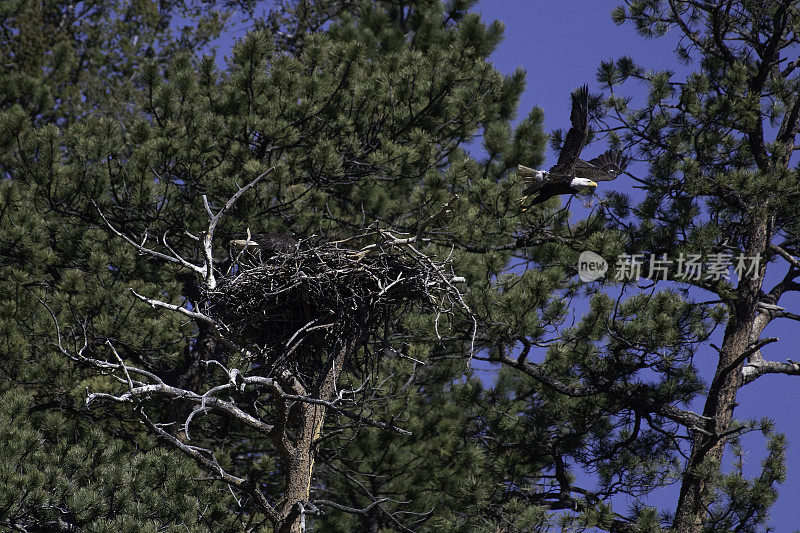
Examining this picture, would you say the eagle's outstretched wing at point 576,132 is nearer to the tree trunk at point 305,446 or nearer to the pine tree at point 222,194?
the pine tree at point 222,194

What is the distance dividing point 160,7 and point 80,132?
36.2 ft

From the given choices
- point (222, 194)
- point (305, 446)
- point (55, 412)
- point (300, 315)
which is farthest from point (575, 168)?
point (55, 412)

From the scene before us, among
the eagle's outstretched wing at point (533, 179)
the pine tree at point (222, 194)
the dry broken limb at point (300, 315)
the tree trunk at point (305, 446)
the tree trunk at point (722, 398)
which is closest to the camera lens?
the dry broken limb at point (300, 315)

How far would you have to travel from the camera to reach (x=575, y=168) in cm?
718

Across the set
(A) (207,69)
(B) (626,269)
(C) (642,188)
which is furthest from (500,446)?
(A) (207,69)

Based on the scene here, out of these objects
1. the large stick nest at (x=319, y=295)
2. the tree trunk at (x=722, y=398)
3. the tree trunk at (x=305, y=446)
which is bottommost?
the tree trunk at (x=305, y=446)

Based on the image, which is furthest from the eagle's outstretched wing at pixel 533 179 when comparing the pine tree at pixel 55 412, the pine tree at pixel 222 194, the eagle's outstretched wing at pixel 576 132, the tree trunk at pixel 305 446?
the pine tree at pixel 55 412

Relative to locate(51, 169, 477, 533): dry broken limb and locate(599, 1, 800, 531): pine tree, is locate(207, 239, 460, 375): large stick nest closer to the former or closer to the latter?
locate(51, 169, 477, 533): dry broken limb

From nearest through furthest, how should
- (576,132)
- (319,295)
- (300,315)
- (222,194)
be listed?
(319,295) → (300,315) → (576,132) → (222,194)

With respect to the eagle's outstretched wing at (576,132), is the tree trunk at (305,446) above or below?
below

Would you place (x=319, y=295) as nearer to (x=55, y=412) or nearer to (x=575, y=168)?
(x=575, y=168)

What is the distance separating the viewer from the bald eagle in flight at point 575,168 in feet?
21.9

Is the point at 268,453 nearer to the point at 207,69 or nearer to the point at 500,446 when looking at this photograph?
the point at 500,446

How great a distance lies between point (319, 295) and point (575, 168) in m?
→ 2.86
